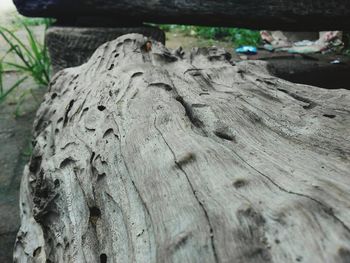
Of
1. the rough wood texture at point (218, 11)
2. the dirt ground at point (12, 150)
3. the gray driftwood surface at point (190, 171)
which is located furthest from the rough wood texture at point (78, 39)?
the gray driftwood surface at point (190, 171)

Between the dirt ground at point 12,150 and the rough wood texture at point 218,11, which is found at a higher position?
the rough wood texture at point 218,11

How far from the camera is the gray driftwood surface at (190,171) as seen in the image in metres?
0.78

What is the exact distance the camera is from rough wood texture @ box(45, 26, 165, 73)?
3.28m

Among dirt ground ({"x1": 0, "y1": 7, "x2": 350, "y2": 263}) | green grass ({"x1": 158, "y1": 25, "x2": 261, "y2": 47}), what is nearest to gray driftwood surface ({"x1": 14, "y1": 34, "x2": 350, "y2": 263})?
dirt ground ({"x1": 0, "y1": 7, "x2": 350, "y2": 263})

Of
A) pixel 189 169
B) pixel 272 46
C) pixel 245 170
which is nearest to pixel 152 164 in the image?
pixel 189 169

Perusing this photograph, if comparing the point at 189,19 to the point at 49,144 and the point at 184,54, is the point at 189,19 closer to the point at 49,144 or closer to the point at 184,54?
the point at 184,54

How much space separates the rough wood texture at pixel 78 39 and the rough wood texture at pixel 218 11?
110mm

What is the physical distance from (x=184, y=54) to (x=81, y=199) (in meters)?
1.04

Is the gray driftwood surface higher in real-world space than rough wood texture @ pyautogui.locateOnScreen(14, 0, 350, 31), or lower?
higher

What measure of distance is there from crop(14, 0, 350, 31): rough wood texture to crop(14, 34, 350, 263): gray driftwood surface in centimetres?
123

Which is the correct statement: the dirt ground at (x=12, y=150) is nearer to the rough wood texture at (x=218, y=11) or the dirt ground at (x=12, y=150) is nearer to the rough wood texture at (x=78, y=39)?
the rough wood texture at (x=218, y=11)

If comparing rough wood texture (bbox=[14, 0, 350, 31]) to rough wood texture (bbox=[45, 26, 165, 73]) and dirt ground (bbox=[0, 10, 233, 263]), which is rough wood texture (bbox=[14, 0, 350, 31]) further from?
dirt ground (bbox=[0, 10, 233, 263])

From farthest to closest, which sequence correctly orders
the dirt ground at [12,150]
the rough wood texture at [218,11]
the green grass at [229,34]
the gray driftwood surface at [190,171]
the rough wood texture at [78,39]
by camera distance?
the green grass at [229,34]
the rough wood texture at [78,39]
the rough wood texture at [218,11]
the dirt ground at [12,150]
the gray driftwood surface at [190,171]

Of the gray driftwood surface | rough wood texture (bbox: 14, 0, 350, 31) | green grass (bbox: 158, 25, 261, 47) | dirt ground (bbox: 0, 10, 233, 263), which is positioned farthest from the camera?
green grass (bbox: 158, 25, 261, 47)
